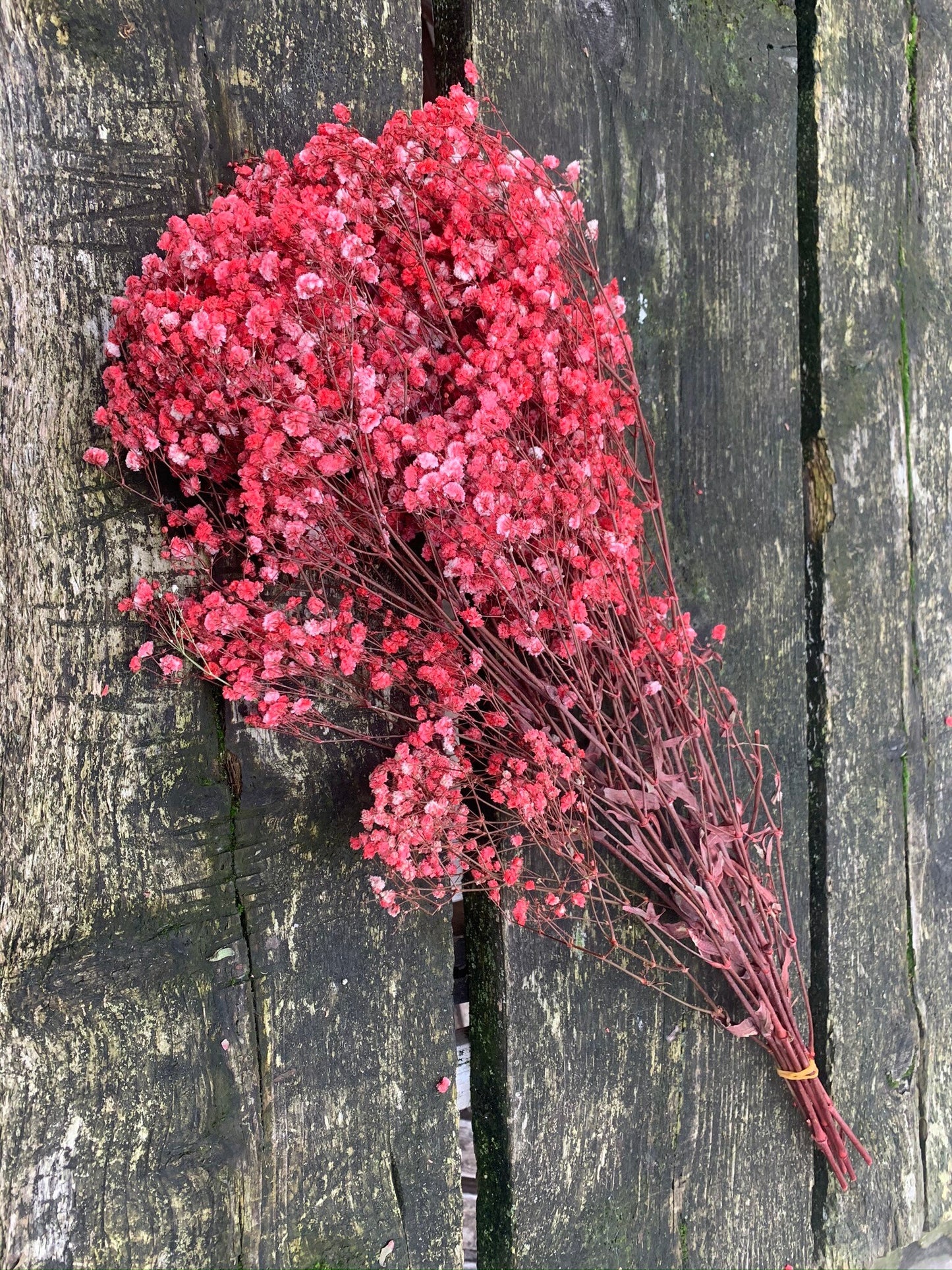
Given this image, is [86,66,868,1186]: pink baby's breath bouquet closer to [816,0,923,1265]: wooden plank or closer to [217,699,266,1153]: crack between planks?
[217,699,266,1153]: crack between planks

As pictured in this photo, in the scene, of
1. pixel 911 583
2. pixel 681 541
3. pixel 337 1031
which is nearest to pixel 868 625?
pixel 911 583

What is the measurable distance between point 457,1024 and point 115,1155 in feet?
1.69

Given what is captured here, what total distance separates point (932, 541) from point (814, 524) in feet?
0.88

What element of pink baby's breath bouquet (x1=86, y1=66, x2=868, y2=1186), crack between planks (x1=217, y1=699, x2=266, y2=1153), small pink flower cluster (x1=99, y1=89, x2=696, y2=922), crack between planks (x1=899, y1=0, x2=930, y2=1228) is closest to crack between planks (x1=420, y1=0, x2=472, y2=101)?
pink baby's breath bouquet (x1=86, y1=66, x2=868, y2=1186)

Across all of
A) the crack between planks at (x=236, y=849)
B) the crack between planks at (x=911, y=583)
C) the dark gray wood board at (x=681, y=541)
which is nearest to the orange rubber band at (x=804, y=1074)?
the dark gray wood board at (x=681, y=541)

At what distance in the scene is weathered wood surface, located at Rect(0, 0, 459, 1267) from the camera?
3.39 ft

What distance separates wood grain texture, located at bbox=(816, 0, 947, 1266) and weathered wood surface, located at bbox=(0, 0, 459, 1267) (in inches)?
30.0

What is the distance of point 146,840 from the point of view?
1.11 metres

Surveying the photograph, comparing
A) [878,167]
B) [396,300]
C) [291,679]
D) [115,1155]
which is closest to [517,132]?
[396,300]

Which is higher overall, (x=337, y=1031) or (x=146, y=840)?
(x=146, y=840)

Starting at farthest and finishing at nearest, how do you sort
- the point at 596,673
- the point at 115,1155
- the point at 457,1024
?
the point at 457,1024 < the point at 596,673 < the point at 115,1155

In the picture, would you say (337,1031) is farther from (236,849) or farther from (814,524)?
(814,524)

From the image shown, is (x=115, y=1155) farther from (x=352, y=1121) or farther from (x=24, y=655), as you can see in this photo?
(x=24, y=655)

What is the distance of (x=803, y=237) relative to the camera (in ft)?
4.99
